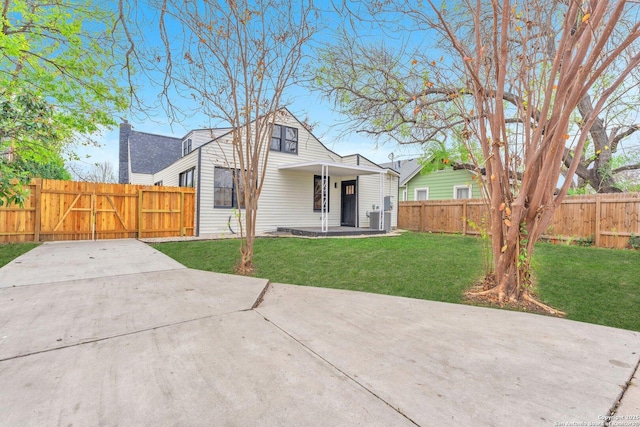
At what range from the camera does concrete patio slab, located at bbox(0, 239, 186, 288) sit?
4398 millimetres

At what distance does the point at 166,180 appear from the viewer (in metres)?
14.3

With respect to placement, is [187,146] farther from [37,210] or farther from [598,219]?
[598,219]

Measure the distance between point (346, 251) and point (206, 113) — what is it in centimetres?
405

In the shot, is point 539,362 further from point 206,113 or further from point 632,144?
point 632,144

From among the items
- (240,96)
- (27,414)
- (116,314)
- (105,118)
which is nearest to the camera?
(27,414)

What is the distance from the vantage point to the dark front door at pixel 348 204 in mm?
13499

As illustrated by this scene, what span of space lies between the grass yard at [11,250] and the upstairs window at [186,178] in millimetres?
4675

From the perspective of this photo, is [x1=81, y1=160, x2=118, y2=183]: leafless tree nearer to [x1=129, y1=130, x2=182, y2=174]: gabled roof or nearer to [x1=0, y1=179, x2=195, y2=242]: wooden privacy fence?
[x1=129, y1=130, x2=182, y2=174]: gabled roof

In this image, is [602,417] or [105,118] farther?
[105,118]

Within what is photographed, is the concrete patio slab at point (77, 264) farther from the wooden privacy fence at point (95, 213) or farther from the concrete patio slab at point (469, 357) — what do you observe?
the concrete patio slab at point (469, 357)

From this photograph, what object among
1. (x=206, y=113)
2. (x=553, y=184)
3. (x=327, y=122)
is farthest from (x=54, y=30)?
(x=553, y=184)

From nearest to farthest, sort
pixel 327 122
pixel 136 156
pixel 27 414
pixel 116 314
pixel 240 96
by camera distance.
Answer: pixel 27 414 → pixel 116 314 → pixel 240 96 → pixel 327 122 → pixel 136 156

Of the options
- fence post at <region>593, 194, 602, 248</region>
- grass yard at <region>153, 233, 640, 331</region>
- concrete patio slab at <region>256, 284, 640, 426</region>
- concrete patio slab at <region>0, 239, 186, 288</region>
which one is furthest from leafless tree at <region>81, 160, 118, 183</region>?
fence post at <region>593, 194, 602, 248</region>

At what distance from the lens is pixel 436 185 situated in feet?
57.4
